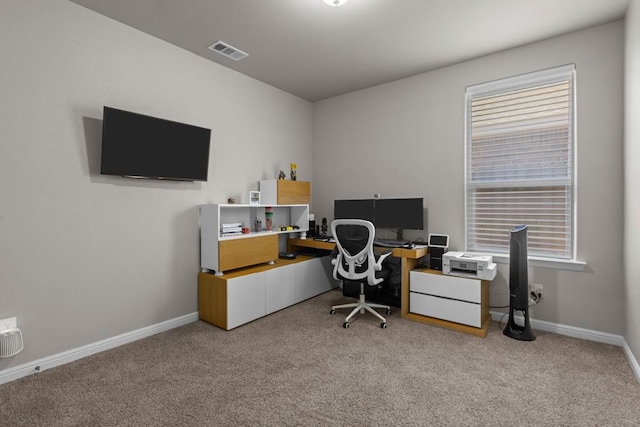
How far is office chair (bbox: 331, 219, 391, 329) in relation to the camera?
3.20 metres

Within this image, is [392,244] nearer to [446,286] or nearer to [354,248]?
[354,248]

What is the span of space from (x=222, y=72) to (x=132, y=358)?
304 cm

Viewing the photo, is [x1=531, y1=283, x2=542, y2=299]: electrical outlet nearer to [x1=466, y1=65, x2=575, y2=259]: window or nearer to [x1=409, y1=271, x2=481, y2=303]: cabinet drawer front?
[x1=466, y1=65, x2=575, y2=259]: window

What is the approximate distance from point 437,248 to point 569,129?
1.69 m

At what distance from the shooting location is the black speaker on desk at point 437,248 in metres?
3.50

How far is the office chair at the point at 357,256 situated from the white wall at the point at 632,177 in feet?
6.26

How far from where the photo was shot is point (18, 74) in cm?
229

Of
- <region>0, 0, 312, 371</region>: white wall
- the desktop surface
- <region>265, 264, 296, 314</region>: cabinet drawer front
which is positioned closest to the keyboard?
the desktop surface

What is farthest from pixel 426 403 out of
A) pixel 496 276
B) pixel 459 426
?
pixel 496 276

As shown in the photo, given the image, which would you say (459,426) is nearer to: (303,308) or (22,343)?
(303,308)

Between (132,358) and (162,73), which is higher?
(162,73)

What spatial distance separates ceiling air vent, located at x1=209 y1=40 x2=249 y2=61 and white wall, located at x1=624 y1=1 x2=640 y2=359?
332 centimetres

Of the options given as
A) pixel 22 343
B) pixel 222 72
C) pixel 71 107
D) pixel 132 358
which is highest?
pixel 222 72

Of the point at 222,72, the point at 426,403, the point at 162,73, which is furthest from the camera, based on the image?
the point at 222,72
